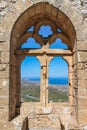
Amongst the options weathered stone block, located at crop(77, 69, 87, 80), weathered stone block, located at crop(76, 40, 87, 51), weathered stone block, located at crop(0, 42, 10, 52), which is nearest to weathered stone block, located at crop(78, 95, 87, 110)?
weathered stone block, located at crop(77, 69, 87, 80)

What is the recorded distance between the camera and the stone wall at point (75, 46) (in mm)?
4949

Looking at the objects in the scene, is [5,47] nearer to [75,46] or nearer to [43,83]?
[43,83]

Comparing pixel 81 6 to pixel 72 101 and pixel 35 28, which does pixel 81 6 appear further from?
pixel 72 101

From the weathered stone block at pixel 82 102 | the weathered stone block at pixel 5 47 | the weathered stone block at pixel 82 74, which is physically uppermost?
the weathered stone block at pixel 5 47

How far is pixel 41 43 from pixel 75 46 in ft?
2.89

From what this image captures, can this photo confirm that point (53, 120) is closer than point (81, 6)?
No

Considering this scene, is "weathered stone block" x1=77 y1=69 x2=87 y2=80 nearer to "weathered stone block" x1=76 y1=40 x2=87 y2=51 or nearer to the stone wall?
the stone wall

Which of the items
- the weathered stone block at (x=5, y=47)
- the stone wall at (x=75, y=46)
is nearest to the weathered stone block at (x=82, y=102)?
the stone wall at (x=75, y=46)

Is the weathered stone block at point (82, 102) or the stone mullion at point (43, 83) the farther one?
the stone mullion at point (43, 83)

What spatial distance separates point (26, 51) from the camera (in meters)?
5.66

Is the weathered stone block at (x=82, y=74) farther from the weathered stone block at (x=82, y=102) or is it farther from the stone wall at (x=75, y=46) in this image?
the weathered stone block at (x=82, y=102)

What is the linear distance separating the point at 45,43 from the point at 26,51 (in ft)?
1.47

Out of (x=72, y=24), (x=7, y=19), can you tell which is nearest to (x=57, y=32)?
(x=72, y=24)

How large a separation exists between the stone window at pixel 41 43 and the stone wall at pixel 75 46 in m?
0.20
